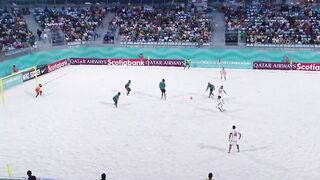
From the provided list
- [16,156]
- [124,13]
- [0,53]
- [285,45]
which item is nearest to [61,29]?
[124,13]

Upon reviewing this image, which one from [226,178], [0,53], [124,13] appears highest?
[124,13]

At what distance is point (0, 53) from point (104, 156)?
22227mm

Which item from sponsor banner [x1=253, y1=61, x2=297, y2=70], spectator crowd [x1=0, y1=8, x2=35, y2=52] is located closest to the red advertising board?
sponsor banner [x1=253, y1=61, x2=297, y2=70]

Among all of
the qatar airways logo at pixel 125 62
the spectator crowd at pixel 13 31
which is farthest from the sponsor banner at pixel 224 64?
the spectator crowd at pixel 13 31

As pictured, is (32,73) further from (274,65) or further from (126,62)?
(274,65)

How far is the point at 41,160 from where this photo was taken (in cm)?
1933

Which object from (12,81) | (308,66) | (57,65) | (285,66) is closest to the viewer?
(12,81)

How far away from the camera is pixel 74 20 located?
A: 1996 inches

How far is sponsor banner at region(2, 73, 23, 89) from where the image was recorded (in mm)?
32775

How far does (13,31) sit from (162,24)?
1705cm

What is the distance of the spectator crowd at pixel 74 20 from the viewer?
48.1m

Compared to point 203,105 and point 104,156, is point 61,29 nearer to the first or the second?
point 203,105

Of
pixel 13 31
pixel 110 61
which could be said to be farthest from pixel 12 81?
pixel 13 31

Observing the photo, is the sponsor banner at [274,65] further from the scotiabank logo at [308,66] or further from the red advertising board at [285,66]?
the scotiabank logo at [308,66]
